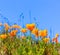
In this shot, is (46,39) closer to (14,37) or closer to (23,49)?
(23,49)

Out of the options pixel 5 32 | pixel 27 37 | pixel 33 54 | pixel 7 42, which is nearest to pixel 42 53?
pixel 33 54

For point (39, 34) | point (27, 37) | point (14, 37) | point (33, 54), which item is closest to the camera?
point (33, 54)

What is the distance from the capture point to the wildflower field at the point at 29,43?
4.10 metres

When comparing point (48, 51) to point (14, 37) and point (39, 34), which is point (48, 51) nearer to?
point (39, 34)

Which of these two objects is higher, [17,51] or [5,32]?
[5,32]

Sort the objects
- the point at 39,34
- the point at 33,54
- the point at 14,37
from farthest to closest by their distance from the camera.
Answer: the point at 14,37 < the point at 39,34 < the point at 33,54

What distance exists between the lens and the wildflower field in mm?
4102

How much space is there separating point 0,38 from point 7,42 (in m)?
0.19

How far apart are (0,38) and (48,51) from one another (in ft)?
3.63

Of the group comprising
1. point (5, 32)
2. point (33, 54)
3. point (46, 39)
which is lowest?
point (33, 54)

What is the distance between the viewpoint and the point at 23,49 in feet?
13.4

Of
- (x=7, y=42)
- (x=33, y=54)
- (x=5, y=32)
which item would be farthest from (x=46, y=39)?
(x=5, y=32)

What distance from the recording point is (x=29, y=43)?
14.4ft

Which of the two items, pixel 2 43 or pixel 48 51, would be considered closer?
pixel 48 51
